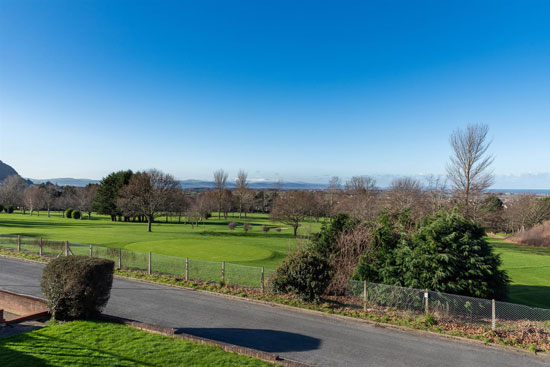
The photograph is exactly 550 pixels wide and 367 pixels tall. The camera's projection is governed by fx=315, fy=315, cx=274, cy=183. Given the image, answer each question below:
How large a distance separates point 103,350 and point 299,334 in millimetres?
6019

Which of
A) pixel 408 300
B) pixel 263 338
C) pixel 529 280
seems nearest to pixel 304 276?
pixel 263 338

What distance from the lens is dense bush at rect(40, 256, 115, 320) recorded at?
1038cm

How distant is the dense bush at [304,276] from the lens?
1391cm

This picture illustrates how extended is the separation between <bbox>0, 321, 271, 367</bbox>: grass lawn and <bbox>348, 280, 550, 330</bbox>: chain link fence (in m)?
7.19

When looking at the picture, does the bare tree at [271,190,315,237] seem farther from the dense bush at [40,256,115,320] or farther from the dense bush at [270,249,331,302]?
the dense bush at [40,256,115,320]

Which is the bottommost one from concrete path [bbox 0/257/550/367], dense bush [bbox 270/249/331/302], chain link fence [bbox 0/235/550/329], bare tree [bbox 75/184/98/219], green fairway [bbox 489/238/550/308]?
green fairway [bbox 489/238/550/308]

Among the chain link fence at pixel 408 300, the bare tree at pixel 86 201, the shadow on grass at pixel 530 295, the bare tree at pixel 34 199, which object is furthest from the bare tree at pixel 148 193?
the shadow on grass at pixel 530 295

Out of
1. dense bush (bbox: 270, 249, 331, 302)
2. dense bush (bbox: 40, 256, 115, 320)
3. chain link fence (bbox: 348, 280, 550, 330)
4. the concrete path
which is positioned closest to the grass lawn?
dense bush (bbox: 40, 256, 115, 320)

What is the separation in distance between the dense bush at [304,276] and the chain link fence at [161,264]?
53.9 inches

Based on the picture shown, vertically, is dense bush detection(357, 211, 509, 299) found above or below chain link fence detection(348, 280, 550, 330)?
above

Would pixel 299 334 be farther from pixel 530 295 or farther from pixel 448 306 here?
pixel 530 295

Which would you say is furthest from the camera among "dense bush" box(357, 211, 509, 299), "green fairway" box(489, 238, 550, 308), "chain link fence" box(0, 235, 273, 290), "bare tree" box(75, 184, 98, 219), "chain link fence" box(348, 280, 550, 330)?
"bare tree" box(75, 184, 98, 219)

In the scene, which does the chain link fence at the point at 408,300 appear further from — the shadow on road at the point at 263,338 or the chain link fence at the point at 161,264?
the shadow on road at the point at 263,338

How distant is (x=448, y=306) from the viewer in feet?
40.7
